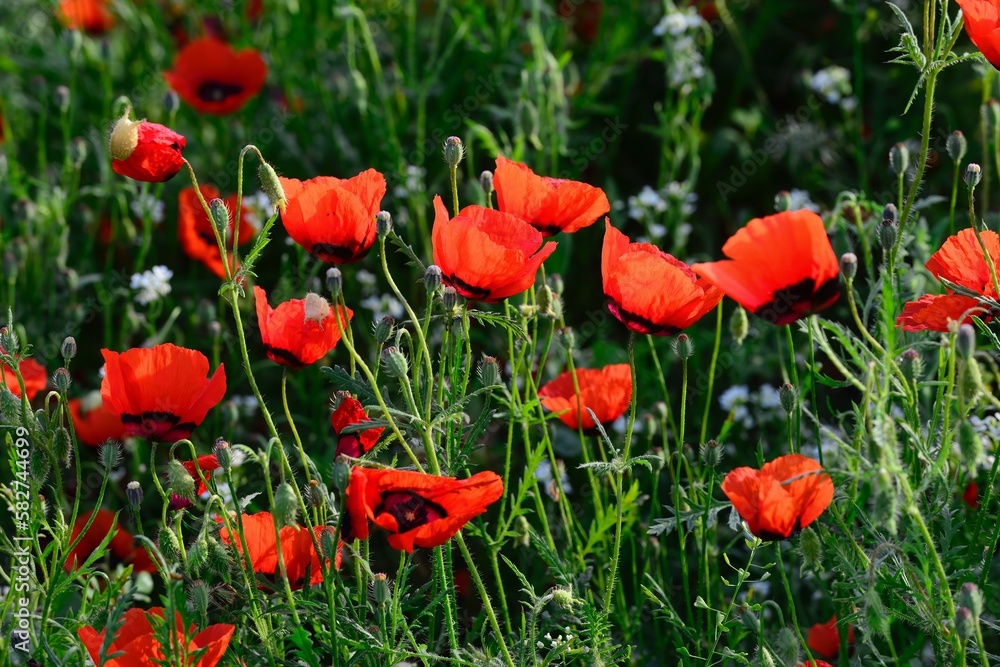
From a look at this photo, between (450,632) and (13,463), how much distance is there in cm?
60

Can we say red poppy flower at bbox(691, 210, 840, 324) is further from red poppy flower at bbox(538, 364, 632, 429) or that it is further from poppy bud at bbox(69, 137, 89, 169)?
poppy bud at bbox(69, 137, 89, 169)

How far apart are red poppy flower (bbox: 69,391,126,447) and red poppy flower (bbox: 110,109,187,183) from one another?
2.38ft

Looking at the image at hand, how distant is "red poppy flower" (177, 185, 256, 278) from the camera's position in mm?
2332

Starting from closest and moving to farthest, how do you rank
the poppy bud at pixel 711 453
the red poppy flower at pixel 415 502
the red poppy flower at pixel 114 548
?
the red poppy flower at pixel 415 502 → the poppy bud at pixel 711 453 → the red poppy flower at pixel 114 548

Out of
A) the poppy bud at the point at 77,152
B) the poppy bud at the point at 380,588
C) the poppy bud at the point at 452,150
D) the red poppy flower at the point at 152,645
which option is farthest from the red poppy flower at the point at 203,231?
the poppy bud at the point at 380,588

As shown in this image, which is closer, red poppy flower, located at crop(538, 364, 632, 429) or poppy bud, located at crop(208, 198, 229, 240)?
poppy bud, located at crop(208, 198, 229, 240)

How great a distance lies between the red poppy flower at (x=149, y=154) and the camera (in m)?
1.42

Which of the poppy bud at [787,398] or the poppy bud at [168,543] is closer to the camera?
the poppy bud at [168,543]

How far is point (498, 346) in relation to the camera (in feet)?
8.34

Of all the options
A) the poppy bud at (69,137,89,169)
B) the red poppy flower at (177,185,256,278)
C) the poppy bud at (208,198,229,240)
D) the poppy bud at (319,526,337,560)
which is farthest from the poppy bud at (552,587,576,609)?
the poppy bud at (69,137,89,169)

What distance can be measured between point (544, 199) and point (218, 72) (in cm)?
159

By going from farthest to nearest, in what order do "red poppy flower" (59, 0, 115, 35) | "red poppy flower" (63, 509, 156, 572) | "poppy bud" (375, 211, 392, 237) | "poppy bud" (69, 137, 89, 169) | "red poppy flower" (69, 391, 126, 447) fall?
"red poppy flower" (59, 0, 115, 35) → "poppy bud" (69, 137, 89, 169) → "red poppy flower" (69, 391, 126, 447) → "red poppy flower" (63, 509, 156, 572) → "poppy bud" (375, 211, 392, 237)

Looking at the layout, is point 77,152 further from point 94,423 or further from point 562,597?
point 562,597

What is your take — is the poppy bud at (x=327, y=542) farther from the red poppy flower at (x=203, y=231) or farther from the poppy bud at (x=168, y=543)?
the red poppy flower at (x=203, y=231)
